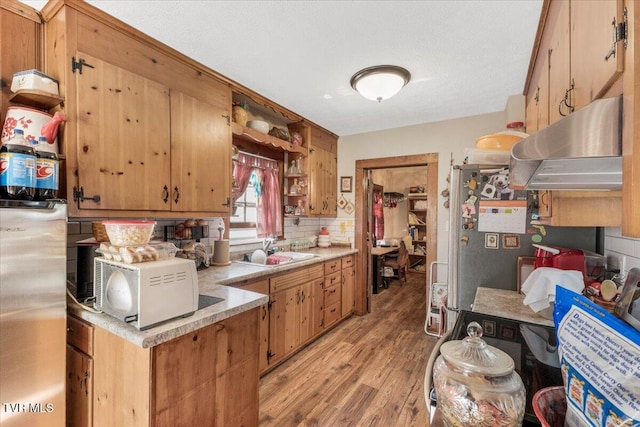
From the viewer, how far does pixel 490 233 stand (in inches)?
76.4

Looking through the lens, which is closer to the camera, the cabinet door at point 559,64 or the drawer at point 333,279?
the cabinet door at point 559,64

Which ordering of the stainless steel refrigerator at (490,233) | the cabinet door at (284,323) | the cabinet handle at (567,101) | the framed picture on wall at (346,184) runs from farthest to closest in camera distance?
1. the framed picture on wall at (346,184)
2. the cabinet door at (284,323)
3. the stainless steel refrigerator at (490,233)
4. the cabinet handle at (567,101)

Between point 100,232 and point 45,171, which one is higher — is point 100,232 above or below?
below

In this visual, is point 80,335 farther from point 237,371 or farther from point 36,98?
point 36,98

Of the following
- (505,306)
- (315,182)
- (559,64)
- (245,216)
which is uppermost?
(559,64)

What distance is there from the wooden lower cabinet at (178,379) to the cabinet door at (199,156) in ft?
3.14

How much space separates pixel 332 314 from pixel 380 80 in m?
2.45

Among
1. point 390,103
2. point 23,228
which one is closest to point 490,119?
point 390,103

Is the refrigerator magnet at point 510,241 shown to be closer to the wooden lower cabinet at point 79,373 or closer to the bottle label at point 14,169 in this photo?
the wooden lower cabinet at point 79,373

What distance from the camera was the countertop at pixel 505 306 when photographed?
1.40m

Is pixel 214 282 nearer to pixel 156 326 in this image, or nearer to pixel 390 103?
pixel 156 326

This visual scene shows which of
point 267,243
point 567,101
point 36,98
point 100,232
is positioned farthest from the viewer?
point 267,243

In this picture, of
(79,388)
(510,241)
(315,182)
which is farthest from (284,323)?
(510,241)

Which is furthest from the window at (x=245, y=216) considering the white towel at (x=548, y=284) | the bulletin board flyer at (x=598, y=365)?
the bulletin board flyer at (x=598, y=365)
